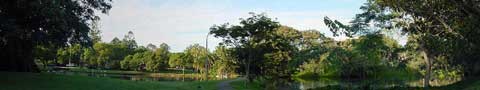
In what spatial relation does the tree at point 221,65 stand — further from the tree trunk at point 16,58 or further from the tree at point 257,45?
the tree trunk at point 16,58

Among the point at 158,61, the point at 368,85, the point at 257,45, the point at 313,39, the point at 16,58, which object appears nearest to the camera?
the point at 16,58

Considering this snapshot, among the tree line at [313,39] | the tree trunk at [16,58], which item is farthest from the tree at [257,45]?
the tree trunk at [16,58]

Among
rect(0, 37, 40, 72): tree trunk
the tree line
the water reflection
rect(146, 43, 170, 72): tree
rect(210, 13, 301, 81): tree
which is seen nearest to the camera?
the tree line

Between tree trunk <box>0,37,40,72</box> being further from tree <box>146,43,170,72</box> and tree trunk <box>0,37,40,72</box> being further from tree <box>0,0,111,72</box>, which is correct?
tree <box>146,43,170,72</box>

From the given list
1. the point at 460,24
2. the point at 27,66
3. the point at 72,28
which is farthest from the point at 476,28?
the point at 27,66

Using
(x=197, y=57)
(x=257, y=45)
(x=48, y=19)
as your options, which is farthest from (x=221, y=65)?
(x=48, y=19)

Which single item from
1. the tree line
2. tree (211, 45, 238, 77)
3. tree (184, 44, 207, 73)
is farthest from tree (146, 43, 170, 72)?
tree (211, 45, 238, 77)

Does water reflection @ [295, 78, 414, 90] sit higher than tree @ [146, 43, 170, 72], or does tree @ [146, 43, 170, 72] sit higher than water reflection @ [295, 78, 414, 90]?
tree @ [146, 43, 170, 72]

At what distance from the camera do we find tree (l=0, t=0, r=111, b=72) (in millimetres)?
15109

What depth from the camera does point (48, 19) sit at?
1641 centimetres

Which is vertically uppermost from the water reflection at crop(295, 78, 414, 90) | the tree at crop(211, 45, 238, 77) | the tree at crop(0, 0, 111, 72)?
the tree at crop(0, 0, 111, 72)

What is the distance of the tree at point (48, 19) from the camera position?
49.6 feet

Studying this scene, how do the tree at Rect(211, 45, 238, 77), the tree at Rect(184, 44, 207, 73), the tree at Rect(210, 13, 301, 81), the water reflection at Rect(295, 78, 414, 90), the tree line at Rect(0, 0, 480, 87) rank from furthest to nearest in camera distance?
the tree at Rect(184, 44, 207, 73)
the tree at Rect(211, 45, 238, 77)
the tree at Rect(210, 13, 301, 81)
the water reflection at Rect(295, 78, 414, 90)
the tree line at Rect(0, 0, 480, 87)

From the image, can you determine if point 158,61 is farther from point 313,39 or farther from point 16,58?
point 16,58
